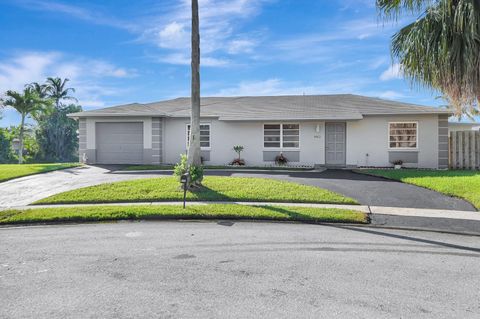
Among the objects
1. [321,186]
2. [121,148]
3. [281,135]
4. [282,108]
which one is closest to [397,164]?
[281,135]

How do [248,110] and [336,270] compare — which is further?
[248,110]

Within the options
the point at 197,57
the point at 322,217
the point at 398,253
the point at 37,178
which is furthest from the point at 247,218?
the point at 37,178

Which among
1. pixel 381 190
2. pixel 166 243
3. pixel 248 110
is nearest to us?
pixel 166 243

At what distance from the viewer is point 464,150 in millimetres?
18297

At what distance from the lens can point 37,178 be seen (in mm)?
15391

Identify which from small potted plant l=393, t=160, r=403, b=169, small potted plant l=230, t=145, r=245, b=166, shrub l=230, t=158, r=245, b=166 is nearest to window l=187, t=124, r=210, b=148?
small potted plant l=230, t=145, r=245, b=166

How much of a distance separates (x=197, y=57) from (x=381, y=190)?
317 inches

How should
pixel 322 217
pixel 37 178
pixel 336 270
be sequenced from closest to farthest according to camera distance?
pixel 336 270 < pixel 322 217 < pixel 37 178

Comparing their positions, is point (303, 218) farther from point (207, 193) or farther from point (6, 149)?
point (6, 149)

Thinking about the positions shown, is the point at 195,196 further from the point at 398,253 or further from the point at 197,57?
the point at 398,253

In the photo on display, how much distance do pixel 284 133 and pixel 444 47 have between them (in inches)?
380

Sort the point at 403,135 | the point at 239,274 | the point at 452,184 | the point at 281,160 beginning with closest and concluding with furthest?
the point at 239,274 → the point at 452,184 → the point at 403,135 → the point at 281,160

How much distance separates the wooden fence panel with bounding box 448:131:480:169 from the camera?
58.9ft

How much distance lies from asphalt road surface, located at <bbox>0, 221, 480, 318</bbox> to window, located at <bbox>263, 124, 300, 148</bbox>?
12.9 m
